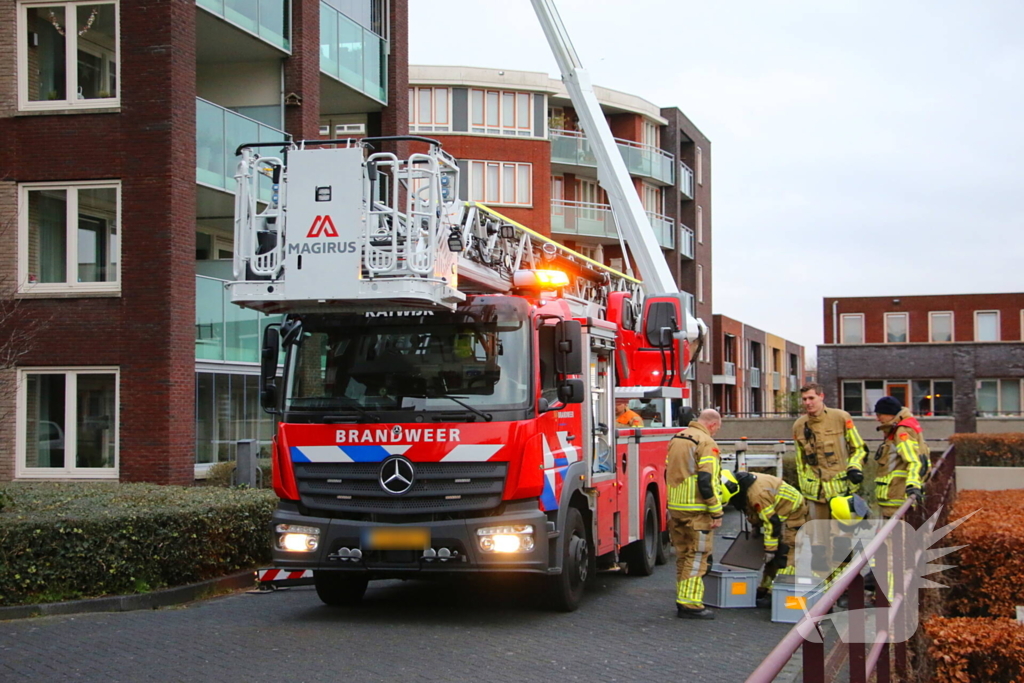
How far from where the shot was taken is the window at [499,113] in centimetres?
3841

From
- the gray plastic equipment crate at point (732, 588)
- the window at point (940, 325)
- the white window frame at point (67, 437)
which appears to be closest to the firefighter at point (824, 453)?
the gray plastic equipment crate at point (732, 588)

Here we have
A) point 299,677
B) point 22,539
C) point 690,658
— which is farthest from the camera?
point 22,539

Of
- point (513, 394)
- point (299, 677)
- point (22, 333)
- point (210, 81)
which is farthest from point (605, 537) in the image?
point (210, 81)

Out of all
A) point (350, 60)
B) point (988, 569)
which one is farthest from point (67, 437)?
point (988, 569)

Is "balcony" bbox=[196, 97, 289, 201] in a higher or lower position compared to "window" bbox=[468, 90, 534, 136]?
lower

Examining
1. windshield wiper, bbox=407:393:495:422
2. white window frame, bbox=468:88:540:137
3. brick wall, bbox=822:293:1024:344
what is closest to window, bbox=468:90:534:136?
white window frame, bbox=468:88:540:137

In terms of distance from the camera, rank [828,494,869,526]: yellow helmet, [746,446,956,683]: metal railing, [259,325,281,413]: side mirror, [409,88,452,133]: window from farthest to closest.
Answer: [409,88,452,133]: window → [828,494,869,526]: yellow helmet → [259,325,281,413]: side mirror → [746,446,956,683]: metal railing

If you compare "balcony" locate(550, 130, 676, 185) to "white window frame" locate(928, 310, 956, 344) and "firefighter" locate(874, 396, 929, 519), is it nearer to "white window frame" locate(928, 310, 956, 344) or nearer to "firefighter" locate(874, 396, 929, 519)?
"white window frame" locate(928, 310, 956, 344)

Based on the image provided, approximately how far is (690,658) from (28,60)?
14.6m

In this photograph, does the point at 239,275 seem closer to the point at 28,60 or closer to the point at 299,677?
the point at 299,677

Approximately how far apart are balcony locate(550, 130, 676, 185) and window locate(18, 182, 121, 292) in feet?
73.8

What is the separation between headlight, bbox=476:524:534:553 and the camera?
8.84 metres

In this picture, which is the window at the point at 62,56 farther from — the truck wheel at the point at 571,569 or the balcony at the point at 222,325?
the truck wheel at the point at 571,569

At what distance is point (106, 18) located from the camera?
18.0 metres
